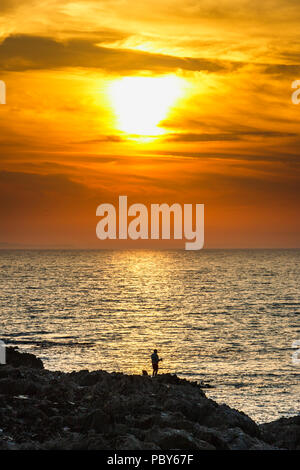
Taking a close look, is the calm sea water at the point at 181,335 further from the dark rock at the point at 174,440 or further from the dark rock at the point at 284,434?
the dark rock at the point at 174,440

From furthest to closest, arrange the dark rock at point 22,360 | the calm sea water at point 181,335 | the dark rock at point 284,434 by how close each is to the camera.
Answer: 1. the calm sea water at point 181,335
2. the dark rock at point 22,360
3. the dark rock at point 284,434

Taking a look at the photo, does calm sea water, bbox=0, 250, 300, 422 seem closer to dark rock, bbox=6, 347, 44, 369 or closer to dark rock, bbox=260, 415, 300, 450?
dark rock, bbox=260, 415, 300, 450

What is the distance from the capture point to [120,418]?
990 inches

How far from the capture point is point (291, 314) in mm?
97500

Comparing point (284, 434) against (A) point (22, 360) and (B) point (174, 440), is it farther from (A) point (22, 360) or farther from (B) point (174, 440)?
(A) point (22, 360)

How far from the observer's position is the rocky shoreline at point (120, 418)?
2222 cm

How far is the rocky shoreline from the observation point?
22219 mm

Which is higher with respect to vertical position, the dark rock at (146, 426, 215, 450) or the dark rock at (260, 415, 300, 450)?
the dark rock at (146, 426, 215, 450)

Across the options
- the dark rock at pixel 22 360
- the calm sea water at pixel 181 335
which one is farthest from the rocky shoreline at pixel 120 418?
the calm sea water at pixel 181 335

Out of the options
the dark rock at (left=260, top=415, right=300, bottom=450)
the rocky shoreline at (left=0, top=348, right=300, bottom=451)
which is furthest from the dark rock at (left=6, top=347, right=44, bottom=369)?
the dark rock at (left=260, top=415, right=300, bottom=450)

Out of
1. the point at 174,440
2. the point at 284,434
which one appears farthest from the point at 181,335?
the point at 174,440

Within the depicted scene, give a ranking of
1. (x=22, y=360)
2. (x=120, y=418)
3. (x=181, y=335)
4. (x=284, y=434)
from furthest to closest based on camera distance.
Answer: (x=181, y=335), (x=22, y=360), (x=284, y=434), (x=120, y=418)
